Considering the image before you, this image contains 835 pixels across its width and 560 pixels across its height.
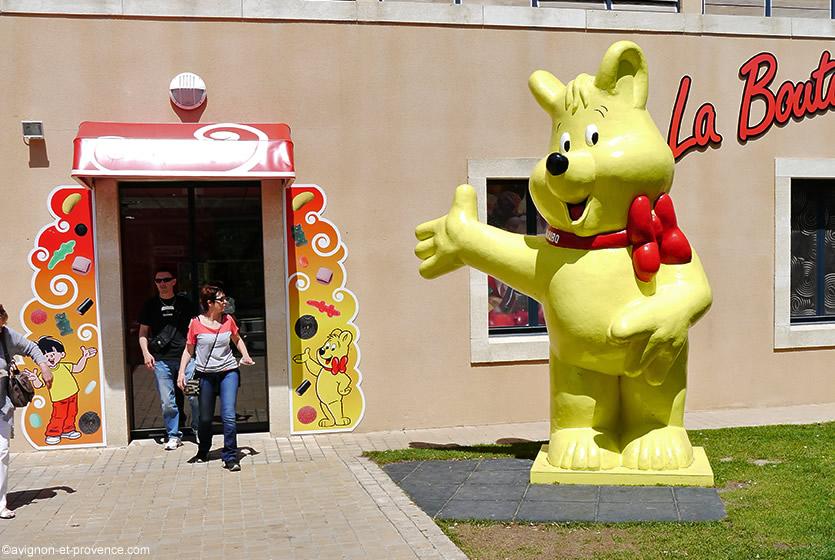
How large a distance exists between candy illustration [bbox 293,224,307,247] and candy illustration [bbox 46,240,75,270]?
7.35ft

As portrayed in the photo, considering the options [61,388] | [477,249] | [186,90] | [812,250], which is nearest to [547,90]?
[477,249]

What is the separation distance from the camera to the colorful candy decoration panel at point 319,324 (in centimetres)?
→ 897

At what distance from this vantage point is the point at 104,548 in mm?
5539

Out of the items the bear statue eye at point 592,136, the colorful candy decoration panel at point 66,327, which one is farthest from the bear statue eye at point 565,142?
the colorful candy decoration panel at point 66,327

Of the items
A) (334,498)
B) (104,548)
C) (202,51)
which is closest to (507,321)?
(334,498)

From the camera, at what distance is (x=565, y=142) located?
20.7 feet

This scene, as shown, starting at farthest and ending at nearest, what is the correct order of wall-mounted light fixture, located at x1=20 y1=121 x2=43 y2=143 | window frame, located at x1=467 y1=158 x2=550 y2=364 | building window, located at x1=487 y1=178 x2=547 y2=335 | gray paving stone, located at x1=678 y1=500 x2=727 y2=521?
building window, located at x1=487 y1=178 x2=547 y2=335 → window frame, located at x1=467 y1=158 x2=550 y2=364 → wall-mounted light fixture, located at x1=20 y1=121 x2=43 y2=143 → gray paving stone, located at x1=678 y1=500 x2=727 y2=521

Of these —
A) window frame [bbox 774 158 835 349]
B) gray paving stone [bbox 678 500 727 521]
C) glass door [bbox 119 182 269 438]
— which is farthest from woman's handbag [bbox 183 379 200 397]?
window frame [bbox 774 158 835 349]

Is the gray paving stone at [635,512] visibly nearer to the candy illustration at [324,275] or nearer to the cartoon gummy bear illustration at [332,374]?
the cartoon gummy bear illustration at [332,374]

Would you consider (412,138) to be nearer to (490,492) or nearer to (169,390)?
(169,390)

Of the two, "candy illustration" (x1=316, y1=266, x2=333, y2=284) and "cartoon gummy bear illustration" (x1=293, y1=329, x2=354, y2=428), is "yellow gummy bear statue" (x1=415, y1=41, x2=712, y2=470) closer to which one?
"candy illustration" (x1=316, y1=266, x2=333, y2=284)

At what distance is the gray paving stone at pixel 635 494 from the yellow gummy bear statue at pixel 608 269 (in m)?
0.17

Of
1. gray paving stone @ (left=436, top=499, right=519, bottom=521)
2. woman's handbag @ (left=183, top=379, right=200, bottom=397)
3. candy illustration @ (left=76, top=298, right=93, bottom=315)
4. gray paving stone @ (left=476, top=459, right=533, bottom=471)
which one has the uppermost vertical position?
candy illustration @ (left=76, top=298, right=93, bottom=315)

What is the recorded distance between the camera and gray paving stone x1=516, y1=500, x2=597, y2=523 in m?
5.80
